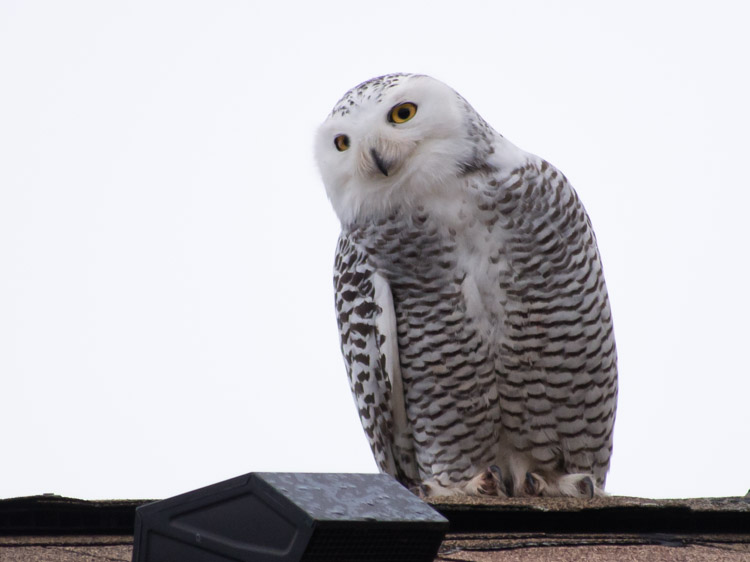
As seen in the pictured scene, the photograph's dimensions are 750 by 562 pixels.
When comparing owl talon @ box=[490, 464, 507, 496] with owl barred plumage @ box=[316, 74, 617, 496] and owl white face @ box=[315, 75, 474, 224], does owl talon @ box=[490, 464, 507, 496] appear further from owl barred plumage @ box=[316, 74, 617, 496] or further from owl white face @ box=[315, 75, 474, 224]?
owl white face @ box=[315, 75, 474, 224]

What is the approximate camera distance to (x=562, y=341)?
4.34 meters

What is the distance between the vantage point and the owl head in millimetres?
4273

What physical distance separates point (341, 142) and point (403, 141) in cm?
29

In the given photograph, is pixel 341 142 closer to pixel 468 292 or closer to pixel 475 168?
pixel 475 168

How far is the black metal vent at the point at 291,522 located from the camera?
2041 mm

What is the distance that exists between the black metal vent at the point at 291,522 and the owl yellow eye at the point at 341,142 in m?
2.33

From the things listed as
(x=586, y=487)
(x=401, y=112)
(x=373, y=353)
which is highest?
(x=401, y=112)

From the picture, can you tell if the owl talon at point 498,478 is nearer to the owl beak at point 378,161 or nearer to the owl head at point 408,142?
the owl head at point 408,142

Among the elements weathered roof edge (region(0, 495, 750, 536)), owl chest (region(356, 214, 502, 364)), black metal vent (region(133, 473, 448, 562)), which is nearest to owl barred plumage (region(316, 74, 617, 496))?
owl chest (region(356, 214, 502, 364))

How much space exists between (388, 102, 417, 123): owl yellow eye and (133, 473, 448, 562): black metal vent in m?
2.27

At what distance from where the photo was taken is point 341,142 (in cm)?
445

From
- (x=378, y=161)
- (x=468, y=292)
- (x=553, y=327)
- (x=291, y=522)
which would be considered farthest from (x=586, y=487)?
(x=291, y=522)

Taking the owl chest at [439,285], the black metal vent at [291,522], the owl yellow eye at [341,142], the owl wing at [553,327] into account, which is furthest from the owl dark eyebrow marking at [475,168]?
the black metal vent at [291,522]

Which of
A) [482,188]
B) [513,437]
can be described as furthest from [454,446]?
[482,188]
